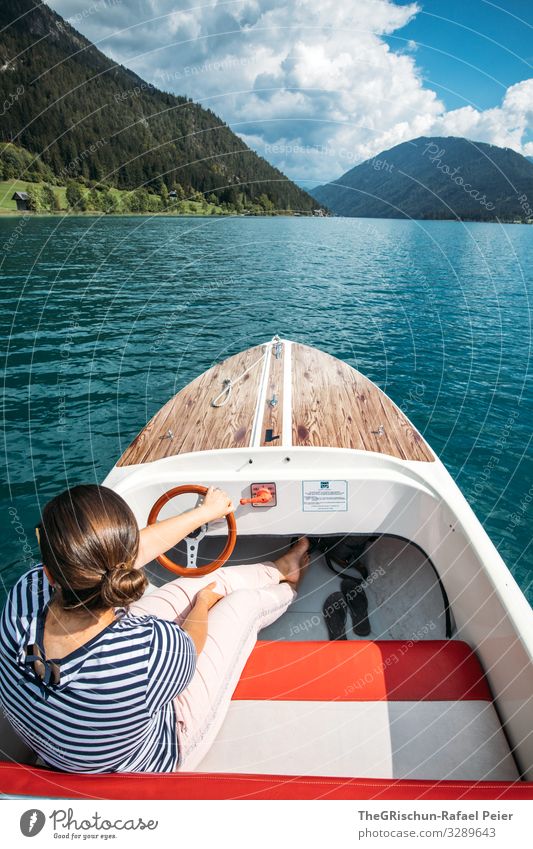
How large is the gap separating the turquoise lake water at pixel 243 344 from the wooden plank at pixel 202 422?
6.68 feet

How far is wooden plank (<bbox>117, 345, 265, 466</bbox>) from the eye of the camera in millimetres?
4281

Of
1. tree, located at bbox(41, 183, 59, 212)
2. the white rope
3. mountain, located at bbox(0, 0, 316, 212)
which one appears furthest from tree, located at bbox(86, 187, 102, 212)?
the white rope

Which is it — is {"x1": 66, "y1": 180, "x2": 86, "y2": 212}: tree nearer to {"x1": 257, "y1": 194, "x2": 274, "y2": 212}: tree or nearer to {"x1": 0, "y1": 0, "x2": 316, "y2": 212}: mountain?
{"x1": 0, "y1": 0, "x2": 316, "y2": 212}: mountain

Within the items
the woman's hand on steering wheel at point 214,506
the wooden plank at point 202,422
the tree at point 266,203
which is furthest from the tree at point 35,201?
the woman's hand on steering wheel at point 214,506

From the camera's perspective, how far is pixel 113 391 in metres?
9.53

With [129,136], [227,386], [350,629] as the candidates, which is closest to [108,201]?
[129,136]

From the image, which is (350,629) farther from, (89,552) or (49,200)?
(49,200)

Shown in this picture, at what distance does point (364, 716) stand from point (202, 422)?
2985 mm

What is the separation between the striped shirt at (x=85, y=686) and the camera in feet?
5.31

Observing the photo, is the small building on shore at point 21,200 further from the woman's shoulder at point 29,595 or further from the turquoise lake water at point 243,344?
the woman's shoulder at point 29,595

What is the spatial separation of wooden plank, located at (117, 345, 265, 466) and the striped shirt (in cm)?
244
